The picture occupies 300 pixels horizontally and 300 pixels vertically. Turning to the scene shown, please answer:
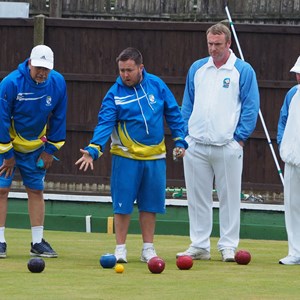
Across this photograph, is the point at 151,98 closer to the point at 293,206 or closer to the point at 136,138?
the point at 136,138

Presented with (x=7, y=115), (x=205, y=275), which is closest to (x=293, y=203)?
(x=205, y=275)

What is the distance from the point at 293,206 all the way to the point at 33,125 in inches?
91.7

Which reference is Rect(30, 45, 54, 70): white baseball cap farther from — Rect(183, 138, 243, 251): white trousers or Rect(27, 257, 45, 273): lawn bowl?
Rect(27, 257, 45, 273): lawn bowl

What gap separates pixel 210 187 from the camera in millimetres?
11289

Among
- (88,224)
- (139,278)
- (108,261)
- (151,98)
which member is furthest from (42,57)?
(88,224)

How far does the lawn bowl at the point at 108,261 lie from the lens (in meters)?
10.1

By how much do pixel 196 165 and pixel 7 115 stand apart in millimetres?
1700

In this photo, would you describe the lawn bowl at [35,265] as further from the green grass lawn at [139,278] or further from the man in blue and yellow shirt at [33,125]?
the man in blue and yellow shirt at [33,125]

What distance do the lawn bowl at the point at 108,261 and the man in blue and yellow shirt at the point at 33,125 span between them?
117 cm

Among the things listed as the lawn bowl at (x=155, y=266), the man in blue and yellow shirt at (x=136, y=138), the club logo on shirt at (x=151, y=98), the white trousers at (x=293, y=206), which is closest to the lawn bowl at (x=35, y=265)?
the lawn bowl at (x=155, y=266)

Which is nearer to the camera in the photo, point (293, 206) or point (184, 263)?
point (184, 263)

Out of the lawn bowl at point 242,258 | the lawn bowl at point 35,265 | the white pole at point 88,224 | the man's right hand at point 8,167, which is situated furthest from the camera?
the white pole at point 88,224

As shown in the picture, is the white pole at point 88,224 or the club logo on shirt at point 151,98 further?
the white pole at point 88,224

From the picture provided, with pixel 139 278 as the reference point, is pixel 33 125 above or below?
above
